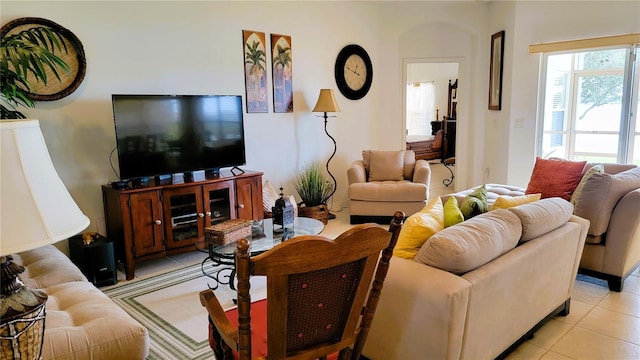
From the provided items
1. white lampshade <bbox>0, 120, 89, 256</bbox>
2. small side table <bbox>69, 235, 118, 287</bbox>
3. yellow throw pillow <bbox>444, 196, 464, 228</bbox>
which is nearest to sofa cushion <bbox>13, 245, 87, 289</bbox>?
small side table <bbox>69, 235, 118, 287</bbox>

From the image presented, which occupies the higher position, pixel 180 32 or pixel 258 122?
pixel 180 32

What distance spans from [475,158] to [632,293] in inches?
140

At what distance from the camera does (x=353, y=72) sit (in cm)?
601

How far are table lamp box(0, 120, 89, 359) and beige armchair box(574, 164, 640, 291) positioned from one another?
3292mm

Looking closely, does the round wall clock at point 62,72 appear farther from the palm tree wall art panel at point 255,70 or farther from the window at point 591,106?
the window at point 591,106

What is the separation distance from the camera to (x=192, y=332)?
2795 mm

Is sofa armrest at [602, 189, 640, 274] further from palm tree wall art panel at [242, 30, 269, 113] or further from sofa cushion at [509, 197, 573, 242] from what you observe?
palm tree wall art panel at [242, 30, 269, 113]

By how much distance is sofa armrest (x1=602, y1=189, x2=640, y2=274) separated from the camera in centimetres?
314

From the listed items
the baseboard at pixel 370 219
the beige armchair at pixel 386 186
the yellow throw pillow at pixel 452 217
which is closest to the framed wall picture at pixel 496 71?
the beige armchair at pixel 386 186

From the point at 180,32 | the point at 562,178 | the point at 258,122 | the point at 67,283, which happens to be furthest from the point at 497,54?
the point at 67,283

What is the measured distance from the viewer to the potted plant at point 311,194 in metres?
5.20

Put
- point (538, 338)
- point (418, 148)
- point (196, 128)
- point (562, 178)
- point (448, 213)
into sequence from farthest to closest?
1. point (418, 148)
2. point (196, 128)
3. point (562, 178)
4. point (538, 338)
5. point (448, 213)

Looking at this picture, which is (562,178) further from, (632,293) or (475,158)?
(475,158)

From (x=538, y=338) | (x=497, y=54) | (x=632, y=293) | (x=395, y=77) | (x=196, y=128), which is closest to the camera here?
(x=538, y=338)
